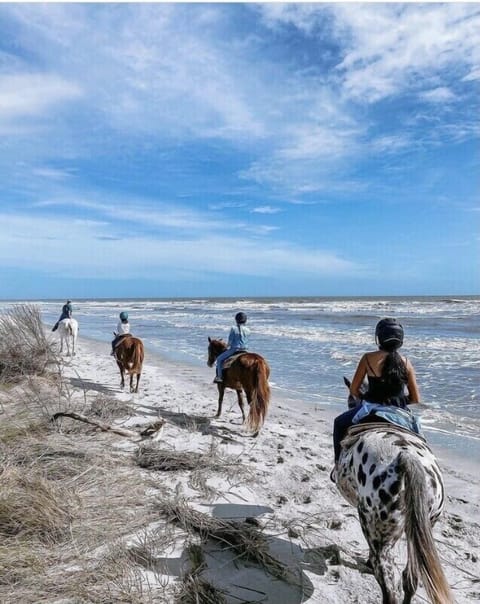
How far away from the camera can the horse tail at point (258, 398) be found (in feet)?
23.5

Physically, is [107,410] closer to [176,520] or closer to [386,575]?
[176,520]

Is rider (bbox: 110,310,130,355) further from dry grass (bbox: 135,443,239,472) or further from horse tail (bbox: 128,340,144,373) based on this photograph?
dry grass (bbox: 135,443,239,472)

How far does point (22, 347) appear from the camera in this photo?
34.4ft

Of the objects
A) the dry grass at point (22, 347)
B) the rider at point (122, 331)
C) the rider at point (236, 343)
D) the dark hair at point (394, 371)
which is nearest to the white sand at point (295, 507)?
the rider at point (236, 343)

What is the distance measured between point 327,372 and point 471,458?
21.9 feet

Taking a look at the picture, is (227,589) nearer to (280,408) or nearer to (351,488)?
(351,488)

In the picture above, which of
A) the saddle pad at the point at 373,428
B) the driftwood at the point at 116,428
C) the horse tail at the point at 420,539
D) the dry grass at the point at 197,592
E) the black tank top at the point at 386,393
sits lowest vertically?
the dry grass at the point at 197,592

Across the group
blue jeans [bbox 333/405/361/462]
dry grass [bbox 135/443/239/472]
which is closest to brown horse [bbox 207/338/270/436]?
dry grass [bbox 135/443/239/472]

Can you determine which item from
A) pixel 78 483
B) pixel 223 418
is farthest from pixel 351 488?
pixel 223 418

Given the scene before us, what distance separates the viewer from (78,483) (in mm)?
4102

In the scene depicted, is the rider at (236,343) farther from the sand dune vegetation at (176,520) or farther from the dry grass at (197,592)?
the dry grass at (197,592)

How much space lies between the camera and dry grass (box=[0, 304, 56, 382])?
9.85 metres

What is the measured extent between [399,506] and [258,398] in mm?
4649

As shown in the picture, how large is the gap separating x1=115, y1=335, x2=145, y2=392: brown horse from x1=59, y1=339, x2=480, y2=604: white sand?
170cm
